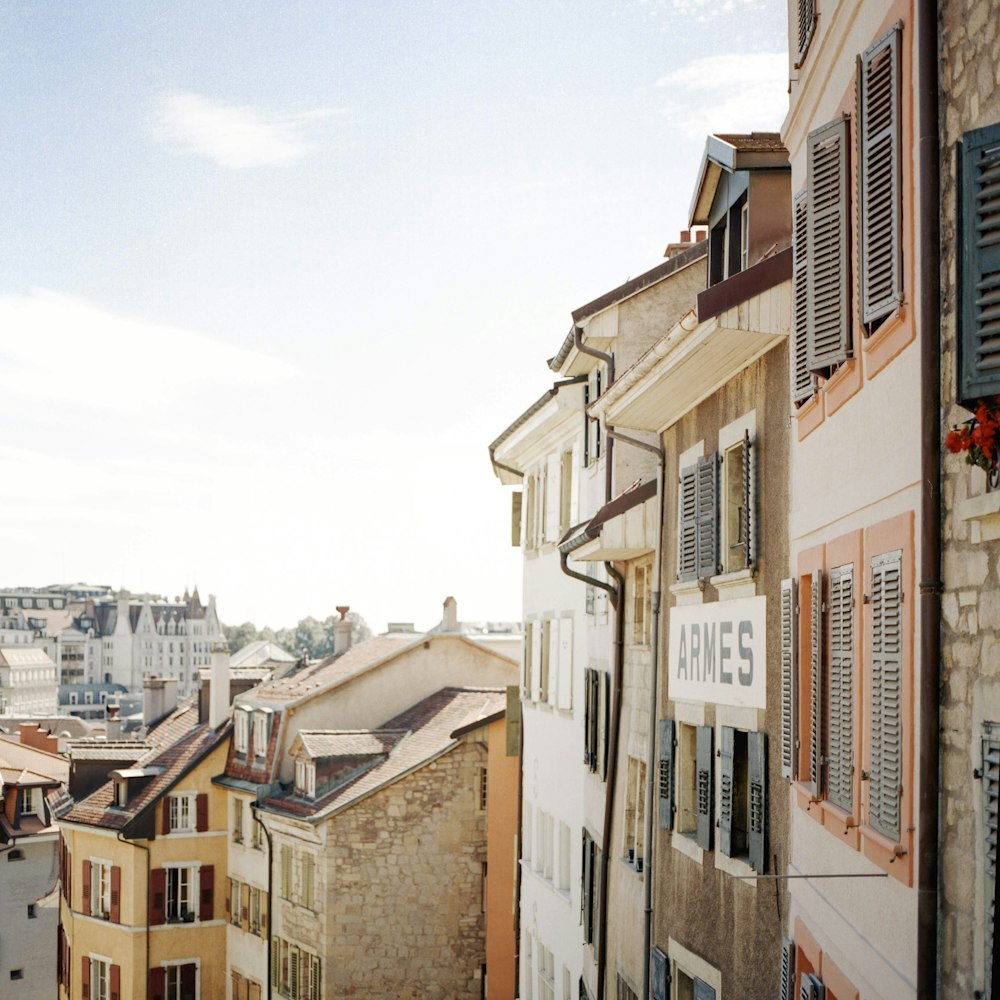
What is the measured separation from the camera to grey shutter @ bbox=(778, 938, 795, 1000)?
31.7ft

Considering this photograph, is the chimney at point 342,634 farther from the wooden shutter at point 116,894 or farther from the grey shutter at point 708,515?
the grey shutter at point 708,515

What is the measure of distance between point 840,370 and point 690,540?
16.3ft

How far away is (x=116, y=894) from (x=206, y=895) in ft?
8.50

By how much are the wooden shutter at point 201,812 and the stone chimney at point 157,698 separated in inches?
519

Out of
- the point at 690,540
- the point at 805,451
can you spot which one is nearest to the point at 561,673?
the point at 690,540

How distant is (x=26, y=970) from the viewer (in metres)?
48.3

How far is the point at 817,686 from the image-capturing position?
8.70 meters

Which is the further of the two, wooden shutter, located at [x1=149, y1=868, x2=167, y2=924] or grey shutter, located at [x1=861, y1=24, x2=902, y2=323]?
wooden shutter, located at [x1=149, y1=868, x2=167, y2=924]

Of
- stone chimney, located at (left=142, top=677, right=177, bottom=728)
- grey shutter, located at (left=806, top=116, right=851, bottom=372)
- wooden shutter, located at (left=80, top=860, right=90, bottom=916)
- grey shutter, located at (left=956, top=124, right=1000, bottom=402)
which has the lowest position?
wooden shutter, located at (left=80, top=860, right=90, bottom=916)

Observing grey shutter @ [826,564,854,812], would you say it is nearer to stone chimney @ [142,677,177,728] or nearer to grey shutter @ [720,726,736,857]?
grey shutter @ [720,726,736,857]

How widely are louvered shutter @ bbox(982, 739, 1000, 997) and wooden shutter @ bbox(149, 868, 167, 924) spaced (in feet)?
116

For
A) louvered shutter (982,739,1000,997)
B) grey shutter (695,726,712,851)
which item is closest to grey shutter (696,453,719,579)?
grey shutter (695,726,712,851)

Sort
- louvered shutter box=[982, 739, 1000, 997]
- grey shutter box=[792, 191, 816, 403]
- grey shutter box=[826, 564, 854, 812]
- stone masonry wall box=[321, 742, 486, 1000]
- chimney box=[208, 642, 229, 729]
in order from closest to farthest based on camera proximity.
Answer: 1. louvered shutter box=[982, 739, 1000, 997]
2. grey shutter box=[826, 564, 854, 812]
3. grey shutter box=[792, 191, 816, 403]
4. stone masonry wall box=[321, 742, 486, 1000]
5. chimney box=[208, 642, 229, 729]

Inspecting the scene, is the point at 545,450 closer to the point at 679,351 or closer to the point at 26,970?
the point at 679,351
